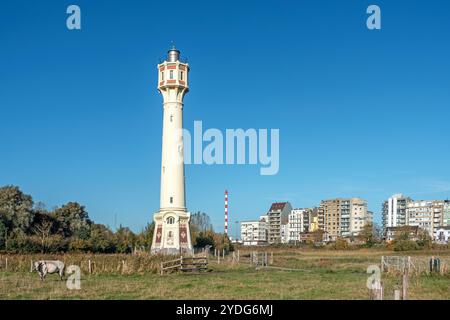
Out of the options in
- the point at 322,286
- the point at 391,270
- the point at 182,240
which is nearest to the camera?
the point at 322,286

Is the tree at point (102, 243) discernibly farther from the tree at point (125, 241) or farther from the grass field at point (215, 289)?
the grass field at point (215, 289)

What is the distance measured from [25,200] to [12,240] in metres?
12.5

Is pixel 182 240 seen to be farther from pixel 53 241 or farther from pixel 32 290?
pixel 32 290

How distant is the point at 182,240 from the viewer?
6238cm

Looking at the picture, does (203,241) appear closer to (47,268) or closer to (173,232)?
(173,232)

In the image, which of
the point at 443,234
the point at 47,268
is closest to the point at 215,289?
the point at 47,268

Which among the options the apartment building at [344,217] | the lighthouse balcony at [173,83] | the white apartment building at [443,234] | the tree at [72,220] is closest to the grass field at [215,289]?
the lighthouse balcony at [173,83]

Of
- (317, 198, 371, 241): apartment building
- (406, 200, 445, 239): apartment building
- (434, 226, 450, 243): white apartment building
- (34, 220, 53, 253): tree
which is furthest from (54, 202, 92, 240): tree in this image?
(406, 200, 445, 239): apartment building

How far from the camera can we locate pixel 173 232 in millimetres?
62312

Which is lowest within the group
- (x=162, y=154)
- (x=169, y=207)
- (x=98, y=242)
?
(x=98, y=242)

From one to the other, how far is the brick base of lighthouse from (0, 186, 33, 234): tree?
1449 centimetres

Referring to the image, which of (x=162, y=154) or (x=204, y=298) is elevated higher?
(x=162, y=154)

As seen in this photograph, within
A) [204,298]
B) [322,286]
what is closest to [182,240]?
[322,286]

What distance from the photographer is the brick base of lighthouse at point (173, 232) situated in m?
62.1
